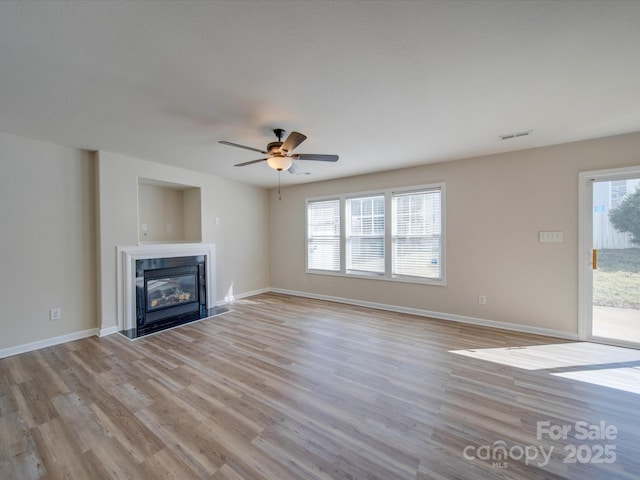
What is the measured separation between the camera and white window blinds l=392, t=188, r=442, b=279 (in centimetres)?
427

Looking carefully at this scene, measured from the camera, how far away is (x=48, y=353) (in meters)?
2.99

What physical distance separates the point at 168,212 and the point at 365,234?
3.87 m

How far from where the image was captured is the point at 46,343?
3.17 meters

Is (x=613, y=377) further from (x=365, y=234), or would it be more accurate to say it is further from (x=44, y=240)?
(x=44, y=240)

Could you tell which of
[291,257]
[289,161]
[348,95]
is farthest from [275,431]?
[291,257]

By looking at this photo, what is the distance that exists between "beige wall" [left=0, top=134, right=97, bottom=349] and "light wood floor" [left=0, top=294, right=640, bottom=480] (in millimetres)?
431

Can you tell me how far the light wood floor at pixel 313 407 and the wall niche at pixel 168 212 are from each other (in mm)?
1977

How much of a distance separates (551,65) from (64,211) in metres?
5.34

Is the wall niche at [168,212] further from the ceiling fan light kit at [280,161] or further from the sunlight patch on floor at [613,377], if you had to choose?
the sunlight patch on floor at [613,377]

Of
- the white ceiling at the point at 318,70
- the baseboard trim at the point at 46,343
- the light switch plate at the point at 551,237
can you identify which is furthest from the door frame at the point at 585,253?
the baseboard trim at the point at 46,343

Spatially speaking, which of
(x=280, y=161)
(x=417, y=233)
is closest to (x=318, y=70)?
(x=280, y=161)

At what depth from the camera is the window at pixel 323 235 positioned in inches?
212

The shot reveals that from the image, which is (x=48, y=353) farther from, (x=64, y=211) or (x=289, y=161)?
(x=289, y=161)

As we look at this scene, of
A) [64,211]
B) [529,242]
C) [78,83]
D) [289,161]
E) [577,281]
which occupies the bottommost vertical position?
[577,281]
